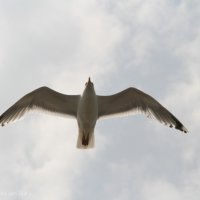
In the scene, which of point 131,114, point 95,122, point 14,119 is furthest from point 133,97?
point 14,119

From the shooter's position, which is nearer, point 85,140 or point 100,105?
point 85,140

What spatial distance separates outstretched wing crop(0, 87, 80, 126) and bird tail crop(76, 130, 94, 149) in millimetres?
787

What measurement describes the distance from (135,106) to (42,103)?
239 centimetres

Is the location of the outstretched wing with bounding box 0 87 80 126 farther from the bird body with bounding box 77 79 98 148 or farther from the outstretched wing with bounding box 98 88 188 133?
the outstretched wing with bounding box 98 88 188 133

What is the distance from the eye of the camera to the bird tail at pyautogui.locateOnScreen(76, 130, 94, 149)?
12.5 meters

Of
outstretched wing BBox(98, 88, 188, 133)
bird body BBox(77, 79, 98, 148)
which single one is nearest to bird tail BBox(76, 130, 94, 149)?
bird body BBox(77, 79, 98, 148)

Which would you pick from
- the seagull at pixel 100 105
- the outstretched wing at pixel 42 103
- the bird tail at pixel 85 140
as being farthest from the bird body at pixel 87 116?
the outstretched wing at pixel 42 103

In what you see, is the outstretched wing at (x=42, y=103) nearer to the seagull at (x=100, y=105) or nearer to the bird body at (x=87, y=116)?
the seagull at (x=100, y=105)

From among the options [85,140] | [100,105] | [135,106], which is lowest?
[85,140]

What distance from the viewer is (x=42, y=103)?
43.1ft

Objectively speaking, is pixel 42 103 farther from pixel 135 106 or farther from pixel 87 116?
pixel 135 106

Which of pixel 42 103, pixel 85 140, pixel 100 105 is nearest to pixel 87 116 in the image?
pixel 85 140

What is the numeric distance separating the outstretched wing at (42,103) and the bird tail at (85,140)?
79 centimetres

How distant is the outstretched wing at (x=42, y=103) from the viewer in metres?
12.9
